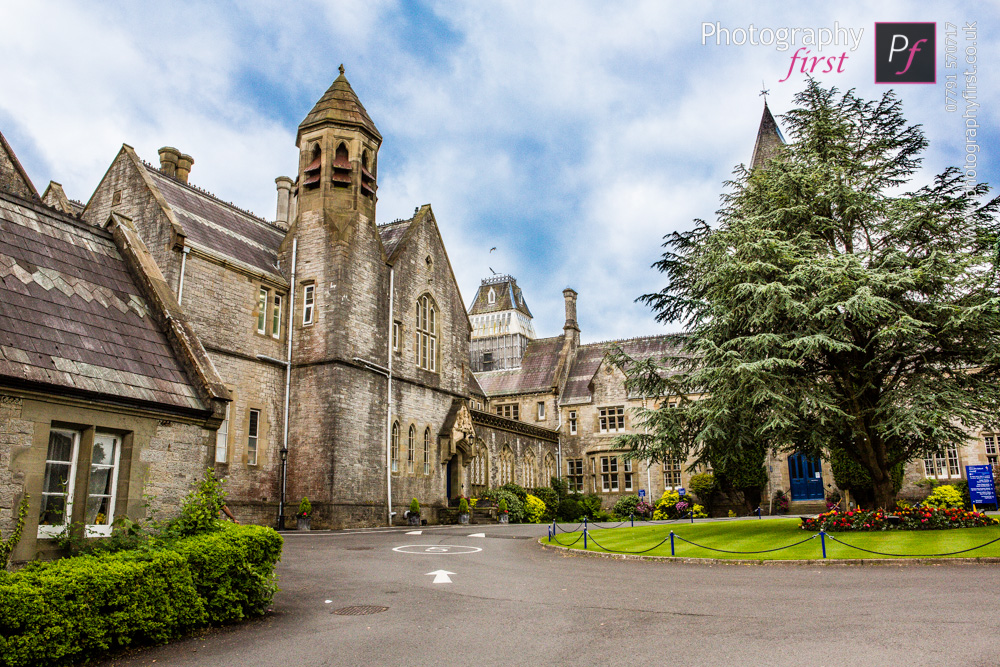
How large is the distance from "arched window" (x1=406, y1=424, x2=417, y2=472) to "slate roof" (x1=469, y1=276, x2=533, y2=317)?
88.9ft

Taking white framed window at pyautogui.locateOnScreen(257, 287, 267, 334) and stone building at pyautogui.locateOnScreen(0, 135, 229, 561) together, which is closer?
stone building at pyautogui.locateOnScreen(0, 135, 229, 561)

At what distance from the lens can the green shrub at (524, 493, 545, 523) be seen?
3484 centimetres

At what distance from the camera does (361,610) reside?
32.4ft

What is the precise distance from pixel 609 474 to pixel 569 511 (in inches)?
310

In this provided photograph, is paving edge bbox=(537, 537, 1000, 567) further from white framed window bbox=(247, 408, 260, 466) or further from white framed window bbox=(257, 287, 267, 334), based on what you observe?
white framed window bbox=(257, 287, 267, 334)

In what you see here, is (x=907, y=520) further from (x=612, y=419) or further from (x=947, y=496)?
(x=612, y=419)

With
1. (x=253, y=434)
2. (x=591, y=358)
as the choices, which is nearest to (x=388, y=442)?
(x=253, y=434)

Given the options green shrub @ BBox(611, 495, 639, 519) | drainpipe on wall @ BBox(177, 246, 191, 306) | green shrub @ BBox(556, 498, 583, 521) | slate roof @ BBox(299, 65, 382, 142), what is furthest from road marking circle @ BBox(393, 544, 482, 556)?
green shrub @ BBox(611, 495, 639, 519)

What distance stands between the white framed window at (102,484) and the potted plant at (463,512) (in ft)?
77.3

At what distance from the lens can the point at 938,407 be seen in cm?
1762

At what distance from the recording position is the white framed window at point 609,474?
150ft

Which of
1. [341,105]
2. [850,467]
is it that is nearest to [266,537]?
[341,105]

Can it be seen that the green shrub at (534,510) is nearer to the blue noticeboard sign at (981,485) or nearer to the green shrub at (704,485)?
the green shrub at (704,485)

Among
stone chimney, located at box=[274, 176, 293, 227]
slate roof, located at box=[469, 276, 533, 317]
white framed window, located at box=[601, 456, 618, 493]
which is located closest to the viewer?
stone chimney, located at box=[274, 176, 293, 227]
